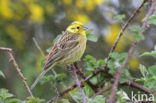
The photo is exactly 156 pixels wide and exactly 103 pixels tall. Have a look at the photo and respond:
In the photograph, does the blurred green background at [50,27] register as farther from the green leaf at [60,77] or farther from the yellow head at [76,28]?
the green leaf at [60,77]

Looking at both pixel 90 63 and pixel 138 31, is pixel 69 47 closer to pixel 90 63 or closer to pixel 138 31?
pixel 90 63

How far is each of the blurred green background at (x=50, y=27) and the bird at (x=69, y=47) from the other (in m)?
0.85

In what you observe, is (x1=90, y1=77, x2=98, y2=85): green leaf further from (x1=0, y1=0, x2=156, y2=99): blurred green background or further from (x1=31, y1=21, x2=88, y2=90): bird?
(x1=0, y1=0, x2=156, y2=99): blurred green background

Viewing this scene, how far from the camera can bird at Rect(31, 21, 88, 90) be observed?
325cm

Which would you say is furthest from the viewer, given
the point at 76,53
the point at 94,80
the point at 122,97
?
the point at 76,53

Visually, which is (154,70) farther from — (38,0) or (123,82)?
(38,0)

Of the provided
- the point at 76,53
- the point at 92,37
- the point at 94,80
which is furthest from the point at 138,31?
the point at 76,53

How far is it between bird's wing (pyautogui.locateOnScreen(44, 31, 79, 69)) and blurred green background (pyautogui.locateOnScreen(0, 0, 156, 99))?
0.84 m

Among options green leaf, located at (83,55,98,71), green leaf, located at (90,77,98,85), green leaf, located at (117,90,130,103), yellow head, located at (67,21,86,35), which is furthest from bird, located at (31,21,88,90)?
green leaf, located at (117,90,130,103)

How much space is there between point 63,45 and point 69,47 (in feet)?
0.27

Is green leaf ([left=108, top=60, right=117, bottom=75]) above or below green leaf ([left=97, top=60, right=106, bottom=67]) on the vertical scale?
below

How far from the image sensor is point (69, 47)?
3.67 m

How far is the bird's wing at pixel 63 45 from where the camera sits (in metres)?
3.34

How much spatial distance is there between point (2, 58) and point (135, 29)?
2.81 m
